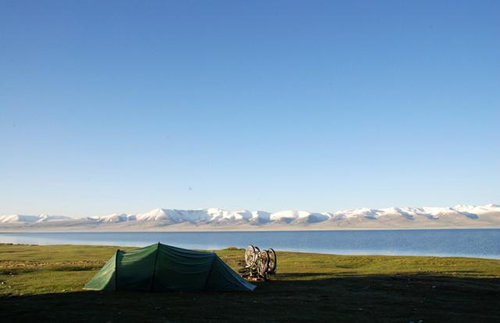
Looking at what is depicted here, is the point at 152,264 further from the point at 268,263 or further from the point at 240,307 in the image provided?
the point at 268,263

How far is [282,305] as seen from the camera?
74.0 ft

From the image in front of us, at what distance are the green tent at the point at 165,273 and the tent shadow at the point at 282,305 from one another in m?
0.88

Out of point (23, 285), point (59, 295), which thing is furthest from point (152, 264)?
point (23, 285)

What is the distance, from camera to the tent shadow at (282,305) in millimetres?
19031

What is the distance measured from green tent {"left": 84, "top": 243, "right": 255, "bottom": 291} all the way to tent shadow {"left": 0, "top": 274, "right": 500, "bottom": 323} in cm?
88

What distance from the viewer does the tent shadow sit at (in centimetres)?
1903

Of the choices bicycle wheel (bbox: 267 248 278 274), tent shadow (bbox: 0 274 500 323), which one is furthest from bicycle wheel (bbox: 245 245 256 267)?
tent shadow (bbox: 0 274 500 323)

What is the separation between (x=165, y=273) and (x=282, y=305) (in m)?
8.13

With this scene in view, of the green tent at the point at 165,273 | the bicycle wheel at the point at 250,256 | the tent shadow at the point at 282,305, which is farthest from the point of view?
the bicycle wheel at the point at 250,256

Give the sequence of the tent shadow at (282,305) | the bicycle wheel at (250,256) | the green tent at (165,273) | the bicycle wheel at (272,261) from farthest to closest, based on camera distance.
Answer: the bicycle wheel at (272,261)
the bicycle wheel at (250,256)
the green tent at (165,273)
the tent shadow at (282,305)

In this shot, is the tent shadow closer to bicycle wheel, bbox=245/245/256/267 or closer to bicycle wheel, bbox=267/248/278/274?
bicycle wheel, bbox=245/245/256/267

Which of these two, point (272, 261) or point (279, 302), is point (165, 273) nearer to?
point (279, 302)

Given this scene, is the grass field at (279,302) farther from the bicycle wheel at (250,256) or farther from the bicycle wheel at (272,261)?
the bicycle wheel at (250,256)

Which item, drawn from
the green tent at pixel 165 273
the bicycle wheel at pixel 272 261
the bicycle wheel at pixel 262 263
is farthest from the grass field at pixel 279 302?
the bicycle wheel at pixel 272 261
